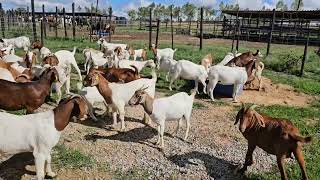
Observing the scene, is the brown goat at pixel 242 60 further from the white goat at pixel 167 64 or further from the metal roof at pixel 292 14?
the metal roof at pixel 292 14

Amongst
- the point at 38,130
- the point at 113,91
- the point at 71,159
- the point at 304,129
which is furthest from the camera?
the point at 304,129

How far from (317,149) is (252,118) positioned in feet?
8.62

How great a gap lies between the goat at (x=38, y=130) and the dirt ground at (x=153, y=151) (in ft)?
2.40

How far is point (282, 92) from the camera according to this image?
1326cm

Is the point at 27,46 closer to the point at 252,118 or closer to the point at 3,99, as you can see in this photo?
the point at 3,99

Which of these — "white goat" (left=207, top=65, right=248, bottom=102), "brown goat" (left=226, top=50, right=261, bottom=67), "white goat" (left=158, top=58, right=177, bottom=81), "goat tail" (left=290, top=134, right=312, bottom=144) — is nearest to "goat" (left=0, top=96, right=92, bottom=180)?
"goat tail" (left=290, top=134, right=312, bottom=144)

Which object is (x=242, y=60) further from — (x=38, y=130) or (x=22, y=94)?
(x=38, y=130)

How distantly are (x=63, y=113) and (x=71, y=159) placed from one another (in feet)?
4.46

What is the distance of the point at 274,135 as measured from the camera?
20.2 feet

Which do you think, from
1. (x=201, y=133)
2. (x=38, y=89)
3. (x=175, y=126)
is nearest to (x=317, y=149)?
(x=201, y=133)

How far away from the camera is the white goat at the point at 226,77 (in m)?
11.6

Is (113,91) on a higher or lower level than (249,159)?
higher

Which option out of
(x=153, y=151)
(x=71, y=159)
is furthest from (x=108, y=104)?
(x=71, y=159)

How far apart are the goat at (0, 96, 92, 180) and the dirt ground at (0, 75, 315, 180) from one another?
0.73m
